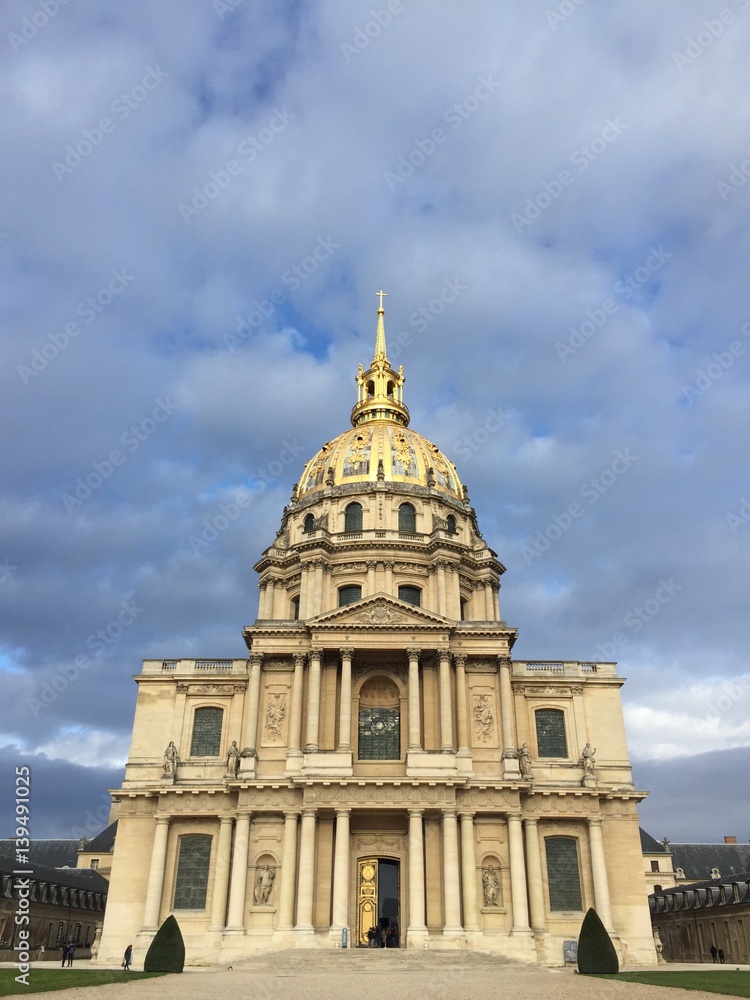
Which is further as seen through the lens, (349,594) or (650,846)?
(650,846)

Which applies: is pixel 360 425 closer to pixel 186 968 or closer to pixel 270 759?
pixel 270 759

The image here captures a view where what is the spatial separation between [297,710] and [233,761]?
3.95 meters

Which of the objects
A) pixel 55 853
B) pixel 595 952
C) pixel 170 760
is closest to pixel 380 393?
pixel 170 760

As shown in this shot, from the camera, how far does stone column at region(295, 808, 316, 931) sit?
37031mm

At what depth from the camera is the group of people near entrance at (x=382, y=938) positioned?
126ft

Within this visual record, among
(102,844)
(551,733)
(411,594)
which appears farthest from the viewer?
(102,844)

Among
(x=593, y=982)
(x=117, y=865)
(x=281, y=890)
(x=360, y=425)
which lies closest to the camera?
(x=593, y=982)

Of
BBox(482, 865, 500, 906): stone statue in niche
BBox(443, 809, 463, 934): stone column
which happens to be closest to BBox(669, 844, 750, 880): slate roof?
BBox(482, 865, 500, 906): stone statue in niche

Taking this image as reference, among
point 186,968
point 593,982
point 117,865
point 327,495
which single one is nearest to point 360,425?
point 327,495

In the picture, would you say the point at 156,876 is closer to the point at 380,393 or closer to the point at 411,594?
the point at 411,594

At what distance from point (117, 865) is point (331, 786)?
38.1 ft

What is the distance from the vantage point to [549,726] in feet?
147

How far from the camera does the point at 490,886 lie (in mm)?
39438

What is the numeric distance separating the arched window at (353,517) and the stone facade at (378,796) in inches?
441
